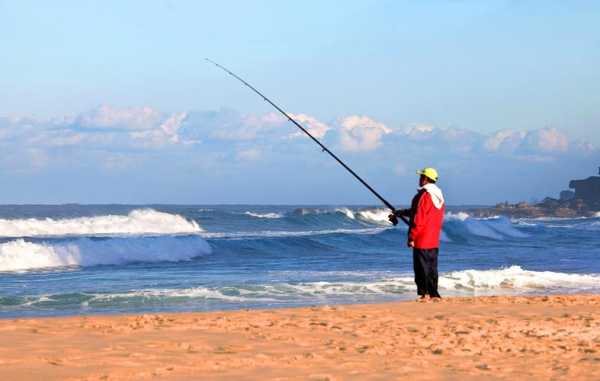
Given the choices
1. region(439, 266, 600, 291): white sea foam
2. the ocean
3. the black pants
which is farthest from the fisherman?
region(439, 266, 600, 291): white sea foam

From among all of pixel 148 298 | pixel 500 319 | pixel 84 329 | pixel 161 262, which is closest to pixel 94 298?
pixel 148 298

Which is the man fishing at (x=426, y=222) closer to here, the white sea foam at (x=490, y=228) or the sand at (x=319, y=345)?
the sand at (x=319, y=345)

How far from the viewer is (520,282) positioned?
47.0 ft

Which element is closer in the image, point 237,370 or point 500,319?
point 237,370

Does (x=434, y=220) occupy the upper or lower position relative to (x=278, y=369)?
upper

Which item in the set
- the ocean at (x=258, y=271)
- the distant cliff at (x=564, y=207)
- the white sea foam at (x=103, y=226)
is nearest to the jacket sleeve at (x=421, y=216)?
the ocean at (x=258, y=271)

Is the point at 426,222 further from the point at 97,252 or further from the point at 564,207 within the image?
the point at 564,207

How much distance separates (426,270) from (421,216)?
25.0 inches

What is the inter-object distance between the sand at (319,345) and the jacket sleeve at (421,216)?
71 centimetres

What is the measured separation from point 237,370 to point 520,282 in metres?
8.99

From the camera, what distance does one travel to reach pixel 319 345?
7.07m

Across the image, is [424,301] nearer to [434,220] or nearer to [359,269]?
[434,220]

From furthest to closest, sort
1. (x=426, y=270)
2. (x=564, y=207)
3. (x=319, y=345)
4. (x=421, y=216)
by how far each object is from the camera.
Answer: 1. (x=564, y=207)
2. (x=426, y=270)
3. (x=421, y=216)
4. (x=319, y=345)

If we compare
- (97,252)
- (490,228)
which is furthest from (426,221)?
(490,228)
